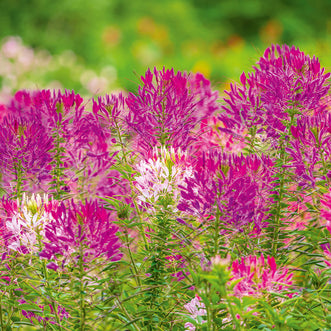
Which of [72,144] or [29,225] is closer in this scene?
[29,225]

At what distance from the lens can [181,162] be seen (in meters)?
1.23

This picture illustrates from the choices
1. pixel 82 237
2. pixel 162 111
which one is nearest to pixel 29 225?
pixel 82 237

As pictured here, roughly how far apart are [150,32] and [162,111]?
8214 mm

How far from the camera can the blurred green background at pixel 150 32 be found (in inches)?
281

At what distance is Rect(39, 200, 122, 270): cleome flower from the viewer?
106 cm

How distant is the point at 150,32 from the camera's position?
927 cm

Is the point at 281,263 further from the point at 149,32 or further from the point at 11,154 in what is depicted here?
the point at 149,32

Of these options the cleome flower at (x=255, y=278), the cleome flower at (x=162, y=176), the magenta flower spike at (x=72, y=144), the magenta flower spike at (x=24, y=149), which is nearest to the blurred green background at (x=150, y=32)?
the magenta flower spike at (x=72, y=144)

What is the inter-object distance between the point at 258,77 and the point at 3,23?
846 cm

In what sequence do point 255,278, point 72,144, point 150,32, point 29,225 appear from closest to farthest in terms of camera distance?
1. point 255,278
2. point 29,225
3. point 72,144
4. point 150,32

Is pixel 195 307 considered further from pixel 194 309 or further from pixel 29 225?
pixel 29 225

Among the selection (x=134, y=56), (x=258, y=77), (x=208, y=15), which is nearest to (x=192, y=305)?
(x=258, y=77)

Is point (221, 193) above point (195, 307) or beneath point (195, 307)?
above

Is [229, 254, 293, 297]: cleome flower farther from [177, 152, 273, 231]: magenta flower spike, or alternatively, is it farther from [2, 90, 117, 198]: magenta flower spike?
[2, 90, 117, 198]: magenta flower spike
